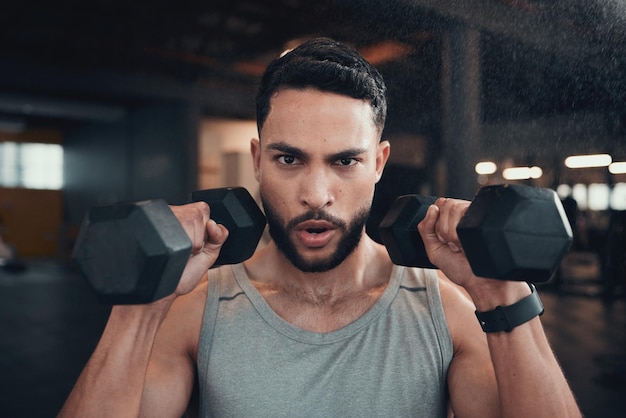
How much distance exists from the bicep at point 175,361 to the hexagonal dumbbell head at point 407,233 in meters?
0.47

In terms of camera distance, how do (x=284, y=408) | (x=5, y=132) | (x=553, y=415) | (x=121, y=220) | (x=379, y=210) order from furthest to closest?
(x=5, y=132) < (x=379, y=210) < (x=284, y=408) < (x=553, y=415) < (x=121, y=220)

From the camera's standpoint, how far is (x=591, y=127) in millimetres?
1325

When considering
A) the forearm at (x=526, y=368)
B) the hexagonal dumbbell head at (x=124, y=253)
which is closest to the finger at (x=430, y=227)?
the forearm at (x=526, y=368)

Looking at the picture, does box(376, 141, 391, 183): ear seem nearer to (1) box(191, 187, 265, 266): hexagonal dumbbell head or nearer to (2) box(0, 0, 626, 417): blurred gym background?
(2) box(0, 0, 626, 417): blurred gym background

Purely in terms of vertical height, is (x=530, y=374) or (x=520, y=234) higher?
(x=520, y=234)

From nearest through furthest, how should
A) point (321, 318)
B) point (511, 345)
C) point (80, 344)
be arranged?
point (511, 345) < point (321, 318) < point (80, 344)

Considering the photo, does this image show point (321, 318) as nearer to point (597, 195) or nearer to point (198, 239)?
point (198, 239)

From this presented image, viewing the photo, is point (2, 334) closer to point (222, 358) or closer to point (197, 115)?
point (197, 115)

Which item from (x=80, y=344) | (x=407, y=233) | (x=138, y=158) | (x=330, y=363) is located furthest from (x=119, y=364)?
(x=80, y=344)

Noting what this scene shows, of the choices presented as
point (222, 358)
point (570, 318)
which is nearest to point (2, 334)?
point (222, 358)

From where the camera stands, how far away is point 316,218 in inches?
42.8

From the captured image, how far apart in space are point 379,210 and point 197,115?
0.77 metres

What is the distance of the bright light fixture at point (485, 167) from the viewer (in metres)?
1.37

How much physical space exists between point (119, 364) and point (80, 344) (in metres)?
3.16
